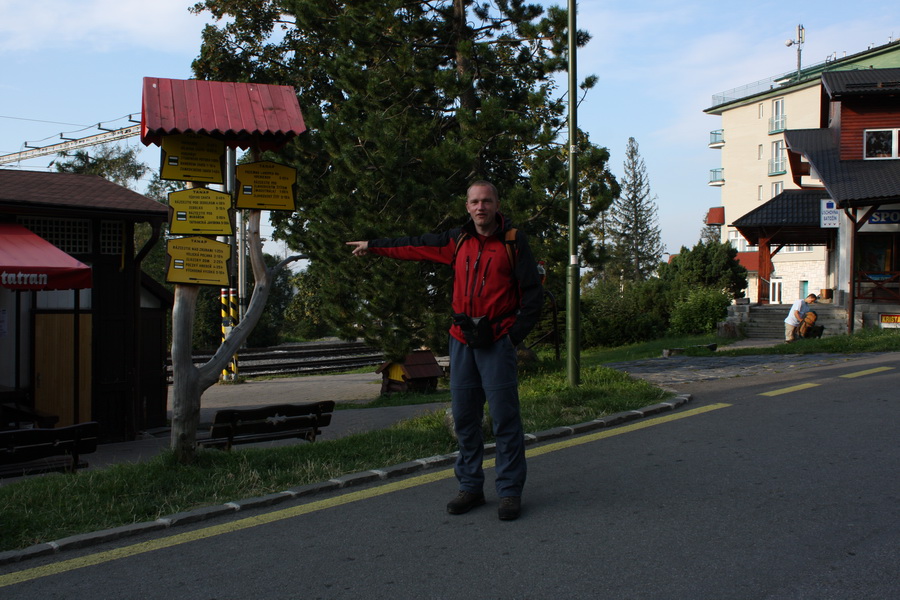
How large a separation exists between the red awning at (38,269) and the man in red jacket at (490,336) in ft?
19.1

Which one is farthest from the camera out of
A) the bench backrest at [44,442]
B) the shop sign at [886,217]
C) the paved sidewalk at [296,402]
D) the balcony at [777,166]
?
the balcony at [777,166]

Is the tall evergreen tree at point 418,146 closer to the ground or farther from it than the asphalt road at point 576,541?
farther from it

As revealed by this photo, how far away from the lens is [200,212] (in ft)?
19.2

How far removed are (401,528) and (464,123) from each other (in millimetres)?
11608

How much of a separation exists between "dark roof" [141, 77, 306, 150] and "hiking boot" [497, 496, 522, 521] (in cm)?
322

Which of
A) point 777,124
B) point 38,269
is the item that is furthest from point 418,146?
point 777,124

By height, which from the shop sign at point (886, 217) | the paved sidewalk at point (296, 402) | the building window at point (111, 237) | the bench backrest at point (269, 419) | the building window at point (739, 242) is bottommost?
the paved sidewalk at point (296, 402)

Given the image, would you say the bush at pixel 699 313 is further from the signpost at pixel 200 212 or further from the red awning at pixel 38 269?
the signpost at pixel 200 212

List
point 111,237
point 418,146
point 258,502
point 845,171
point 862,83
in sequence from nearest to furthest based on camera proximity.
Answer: point 258,502 → point 111,237 → point 418,146 → point 845,171 → point 862,83

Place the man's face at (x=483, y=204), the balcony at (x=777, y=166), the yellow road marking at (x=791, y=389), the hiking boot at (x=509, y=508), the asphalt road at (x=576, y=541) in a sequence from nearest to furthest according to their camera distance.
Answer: the asphalt road at (x=576, y=541), the hiking boot at (x=509, y=508), the man's face at (x=483, y=204), the yellow road marking at (x=791, y=389), the balcony at (x=777, y=166)

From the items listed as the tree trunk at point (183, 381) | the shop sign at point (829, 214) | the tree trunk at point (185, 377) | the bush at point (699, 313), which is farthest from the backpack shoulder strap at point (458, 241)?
the bush at point (699, 313)

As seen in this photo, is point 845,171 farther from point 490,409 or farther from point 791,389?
point 490,409

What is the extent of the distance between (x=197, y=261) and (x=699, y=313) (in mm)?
25059

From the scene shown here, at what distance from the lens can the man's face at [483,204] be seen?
15.6 feet
